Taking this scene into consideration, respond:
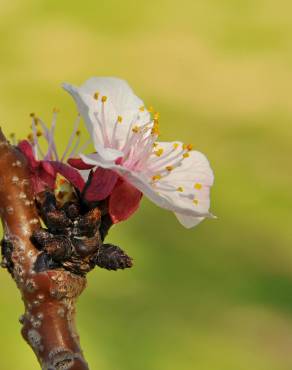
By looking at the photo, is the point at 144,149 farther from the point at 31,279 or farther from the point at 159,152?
the point at 31,279

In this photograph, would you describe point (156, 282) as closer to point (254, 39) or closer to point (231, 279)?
point (231, 279)

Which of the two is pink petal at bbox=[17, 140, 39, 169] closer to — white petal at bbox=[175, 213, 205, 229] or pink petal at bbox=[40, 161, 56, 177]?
pink petal at bbox=[40, 161, 56, 177]

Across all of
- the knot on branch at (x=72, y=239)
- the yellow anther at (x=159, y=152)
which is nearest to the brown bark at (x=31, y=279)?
the knot on branch at (x=72, y=239)

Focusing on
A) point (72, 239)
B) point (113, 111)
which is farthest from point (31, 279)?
point (113, 111)

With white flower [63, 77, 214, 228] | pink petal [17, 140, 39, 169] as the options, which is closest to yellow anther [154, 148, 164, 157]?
white flower [63, 77, 214, 228]

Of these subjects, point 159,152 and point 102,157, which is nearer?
point 102,157

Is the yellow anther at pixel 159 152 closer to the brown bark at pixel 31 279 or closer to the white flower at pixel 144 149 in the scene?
the white flower at pixel 144 149

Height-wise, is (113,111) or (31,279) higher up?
(113,111)
